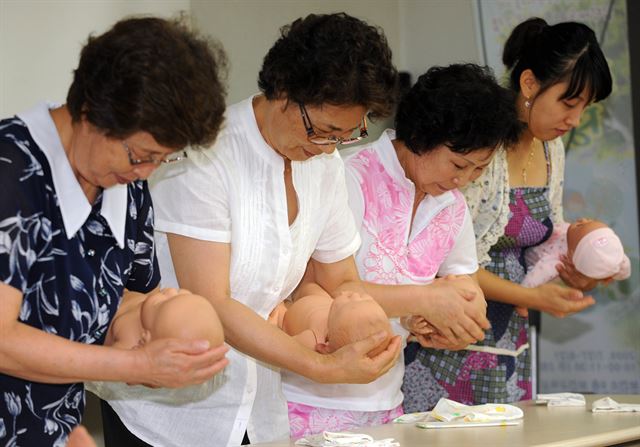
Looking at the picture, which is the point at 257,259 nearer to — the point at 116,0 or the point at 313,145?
the point at 313,145

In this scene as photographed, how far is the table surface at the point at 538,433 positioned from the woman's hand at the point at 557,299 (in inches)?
16.4

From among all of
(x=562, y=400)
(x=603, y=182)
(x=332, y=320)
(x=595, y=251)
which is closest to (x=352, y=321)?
(x=332, y=320)

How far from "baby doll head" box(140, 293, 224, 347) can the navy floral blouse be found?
80mm

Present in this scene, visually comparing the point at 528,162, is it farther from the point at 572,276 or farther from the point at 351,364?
the point at 351,364

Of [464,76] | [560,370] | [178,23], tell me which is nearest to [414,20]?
[560,370]

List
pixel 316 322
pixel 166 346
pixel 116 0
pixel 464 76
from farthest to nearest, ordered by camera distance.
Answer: pixel 116 0
pixel 464 76
pixel 316 322
pixel 166 346

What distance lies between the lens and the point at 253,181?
72.9 inches

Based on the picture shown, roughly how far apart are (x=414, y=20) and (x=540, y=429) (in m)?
2.67

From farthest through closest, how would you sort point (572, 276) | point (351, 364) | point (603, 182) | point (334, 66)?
point (603, 182), point (572, 276), point (351, 364), point (334, 66)

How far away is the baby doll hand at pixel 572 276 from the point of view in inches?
106

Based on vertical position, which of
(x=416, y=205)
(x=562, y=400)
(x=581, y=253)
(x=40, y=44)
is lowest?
(x=562, y=400)

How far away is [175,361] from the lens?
56.3 inches

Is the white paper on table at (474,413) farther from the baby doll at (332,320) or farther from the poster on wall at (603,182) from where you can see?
the poster on wall at (603,182)

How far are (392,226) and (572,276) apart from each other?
0.75 m
